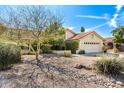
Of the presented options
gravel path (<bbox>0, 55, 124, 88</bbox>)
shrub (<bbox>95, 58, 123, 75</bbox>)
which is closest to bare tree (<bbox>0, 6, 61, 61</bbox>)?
gravel path (<bbox>0, 55, 124, 88</bbox>)

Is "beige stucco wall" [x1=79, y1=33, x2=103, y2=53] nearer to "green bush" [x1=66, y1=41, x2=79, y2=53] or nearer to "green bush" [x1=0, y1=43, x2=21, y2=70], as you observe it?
"green bush" [x1=66, y1=41, x2=79, y2=53]

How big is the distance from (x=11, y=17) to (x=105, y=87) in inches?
170

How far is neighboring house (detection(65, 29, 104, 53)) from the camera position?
12859mm

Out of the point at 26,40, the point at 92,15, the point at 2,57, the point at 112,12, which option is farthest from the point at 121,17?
the point at 2,57

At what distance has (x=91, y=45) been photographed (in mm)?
13305

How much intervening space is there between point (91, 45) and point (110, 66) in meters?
8.48

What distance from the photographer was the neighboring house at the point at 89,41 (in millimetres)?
12859

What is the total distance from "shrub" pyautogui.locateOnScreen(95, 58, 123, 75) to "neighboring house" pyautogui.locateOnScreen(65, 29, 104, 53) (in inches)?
301

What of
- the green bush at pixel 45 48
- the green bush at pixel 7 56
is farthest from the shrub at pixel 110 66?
the green bush at pixel 45 48

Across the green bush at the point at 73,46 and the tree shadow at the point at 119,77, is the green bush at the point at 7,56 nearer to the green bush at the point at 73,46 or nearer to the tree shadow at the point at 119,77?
the tree shadow at the point at 119,77

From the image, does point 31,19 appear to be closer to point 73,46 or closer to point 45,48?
point 45,48

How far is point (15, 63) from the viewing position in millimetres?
6059

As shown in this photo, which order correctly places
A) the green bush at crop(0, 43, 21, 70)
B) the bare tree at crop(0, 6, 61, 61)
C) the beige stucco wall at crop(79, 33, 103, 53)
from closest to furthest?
the green bush at crop(0, 43, 21, 70), the bare tree at crop(0, 6, 61, 61), the beige stucco wall at crop(79, 33, 103, 53)
